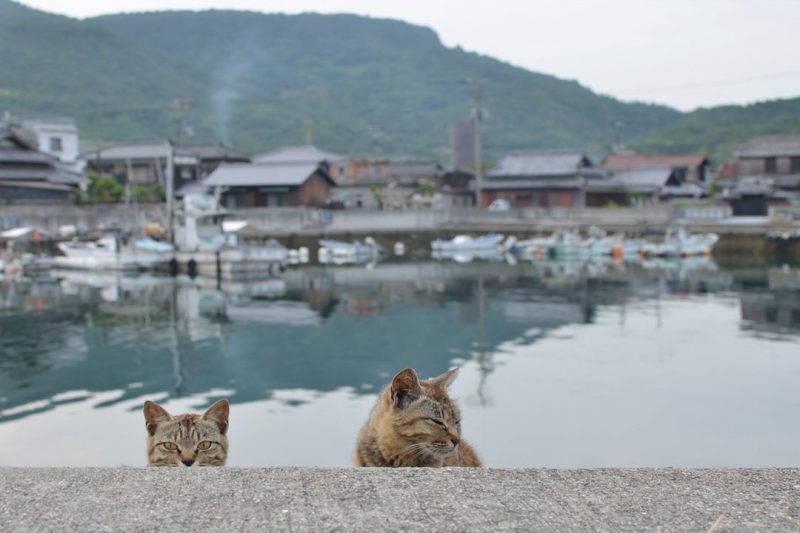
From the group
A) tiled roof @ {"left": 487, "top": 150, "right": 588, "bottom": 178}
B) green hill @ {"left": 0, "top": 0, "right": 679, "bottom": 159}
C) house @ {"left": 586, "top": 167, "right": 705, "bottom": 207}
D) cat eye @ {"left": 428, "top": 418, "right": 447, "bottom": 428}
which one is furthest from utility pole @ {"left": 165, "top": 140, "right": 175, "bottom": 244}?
green hill @ {"left": 0, "top": 0, "right": 679, "bottom": 159}

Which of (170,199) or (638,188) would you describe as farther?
(638,188)

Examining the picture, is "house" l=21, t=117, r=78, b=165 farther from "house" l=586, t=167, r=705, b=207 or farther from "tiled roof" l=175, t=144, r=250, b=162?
"house" l=586, t=167, r=705, b=207

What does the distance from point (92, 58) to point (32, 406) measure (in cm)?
11954

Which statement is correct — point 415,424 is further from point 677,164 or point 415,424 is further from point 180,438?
point 677,164

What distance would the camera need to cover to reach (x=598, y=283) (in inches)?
1390

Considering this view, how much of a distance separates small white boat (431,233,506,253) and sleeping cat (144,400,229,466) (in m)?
46.8

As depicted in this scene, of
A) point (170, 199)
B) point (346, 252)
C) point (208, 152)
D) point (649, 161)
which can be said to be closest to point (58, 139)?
point (208, 152)

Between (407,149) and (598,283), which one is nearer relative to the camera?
(598,283)

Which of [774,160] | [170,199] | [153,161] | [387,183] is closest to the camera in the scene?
[170,199]

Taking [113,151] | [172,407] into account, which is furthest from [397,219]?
[172,407]

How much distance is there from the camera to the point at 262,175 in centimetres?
6025

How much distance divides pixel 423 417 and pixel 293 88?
153 m

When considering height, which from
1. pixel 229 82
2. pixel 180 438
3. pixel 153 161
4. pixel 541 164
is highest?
pixel 229 82

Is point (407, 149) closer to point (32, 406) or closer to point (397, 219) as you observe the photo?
point (397, 219)
